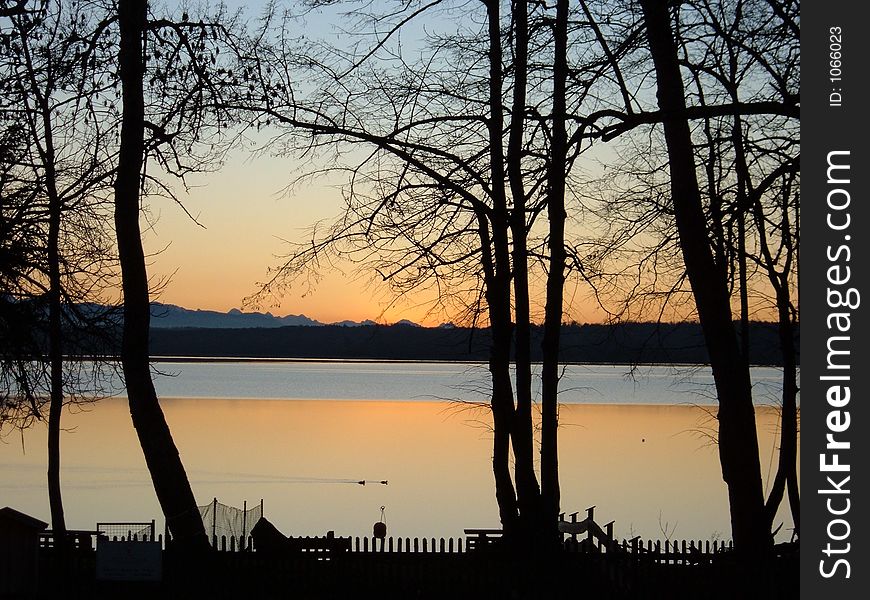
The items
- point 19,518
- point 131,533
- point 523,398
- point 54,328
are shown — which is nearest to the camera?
point 19,518

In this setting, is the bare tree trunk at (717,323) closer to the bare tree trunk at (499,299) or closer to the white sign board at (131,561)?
the bare tree trunk at (499,299)

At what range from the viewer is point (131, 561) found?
14.5 metres

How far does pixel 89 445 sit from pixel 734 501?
46671 mm

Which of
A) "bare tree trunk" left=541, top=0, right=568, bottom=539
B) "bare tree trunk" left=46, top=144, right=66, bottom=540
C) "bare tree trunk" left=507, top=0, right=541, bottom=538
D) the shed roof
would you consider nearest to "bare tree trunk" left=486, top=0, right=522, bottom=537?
"bare tree trunk" left=507, top=0, right=541, bottom=538

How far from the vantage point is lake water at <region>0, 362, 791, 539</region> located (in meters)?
34.0

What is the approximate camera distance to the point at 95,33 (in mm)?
14641

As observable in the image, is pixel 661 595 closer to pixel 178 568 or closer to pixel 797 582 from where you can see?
pixel 797 582

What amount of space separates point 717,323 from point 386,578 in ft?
19.7

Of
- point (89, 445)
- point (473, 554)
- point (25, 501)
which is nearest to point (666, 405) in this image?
point (89, 445)

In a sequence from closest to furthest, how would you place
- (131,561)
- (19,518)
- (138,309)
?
(19,518) → (131,561) → (138,309)

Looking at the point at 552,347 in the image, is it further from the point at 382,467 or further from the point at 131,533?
the point at 382,467

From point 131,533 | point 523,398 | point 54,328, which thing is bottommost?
point 131,533

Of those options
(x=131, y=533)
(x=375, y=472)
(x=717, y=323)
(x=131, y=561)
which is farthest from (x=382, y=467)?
(x=717, y=323)

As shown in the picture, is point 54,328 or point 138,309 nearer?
point 138,309
